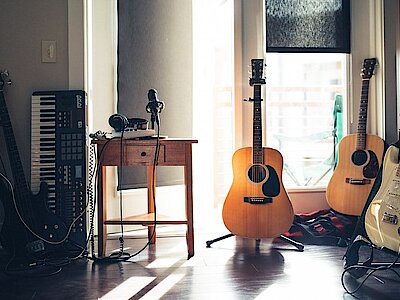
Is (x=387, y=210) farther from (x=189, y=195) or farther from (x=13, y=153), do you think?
(x=13, y=153)

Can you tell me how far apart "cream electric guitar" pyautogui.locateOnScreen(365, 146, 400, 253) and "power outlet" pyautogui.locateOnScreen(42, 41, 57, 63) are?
196 cm

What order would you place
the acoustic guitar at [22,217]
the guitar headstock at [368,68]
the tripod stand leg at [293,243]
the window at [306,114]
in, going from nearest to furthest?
the acoustic guitar at [22,217]
the tripod stand leg at [293,243]
the guitar headstock at [368,68]
the window at [306,114]

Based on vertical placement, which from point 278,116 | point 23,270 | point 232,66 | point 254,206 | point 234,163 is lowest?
point 23,270

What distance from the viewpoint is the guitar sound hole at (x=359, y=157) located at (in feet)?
10.9

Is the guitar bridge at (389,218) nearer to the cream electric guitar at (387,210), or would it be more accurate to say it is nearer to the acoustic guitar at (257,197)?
the cream electric guitar at (387,210)

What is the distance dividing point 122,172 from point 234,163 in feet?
2.84

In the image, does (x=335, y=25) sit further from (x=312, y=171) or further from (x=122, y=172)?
(x=122, y=172)

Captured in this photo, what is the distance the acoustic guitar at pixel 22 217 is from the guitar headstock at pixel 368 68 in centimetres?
222

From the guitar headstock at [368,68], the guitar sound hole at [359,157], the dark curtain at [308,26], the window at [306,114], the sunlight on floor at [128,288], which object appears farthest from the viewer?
the window at [306,114]

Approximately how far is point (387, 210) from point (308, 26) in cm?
179

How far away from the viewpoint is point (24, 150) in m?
3.06

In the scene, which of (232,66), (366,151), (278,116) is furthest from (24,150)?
(366,151)

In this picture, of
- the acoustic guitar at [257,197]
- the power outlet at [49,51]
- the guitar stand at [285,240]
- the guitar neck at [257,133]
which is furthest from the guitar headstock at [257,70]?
the power outlet at [49,51]

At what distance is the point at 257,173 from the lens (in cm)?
305
